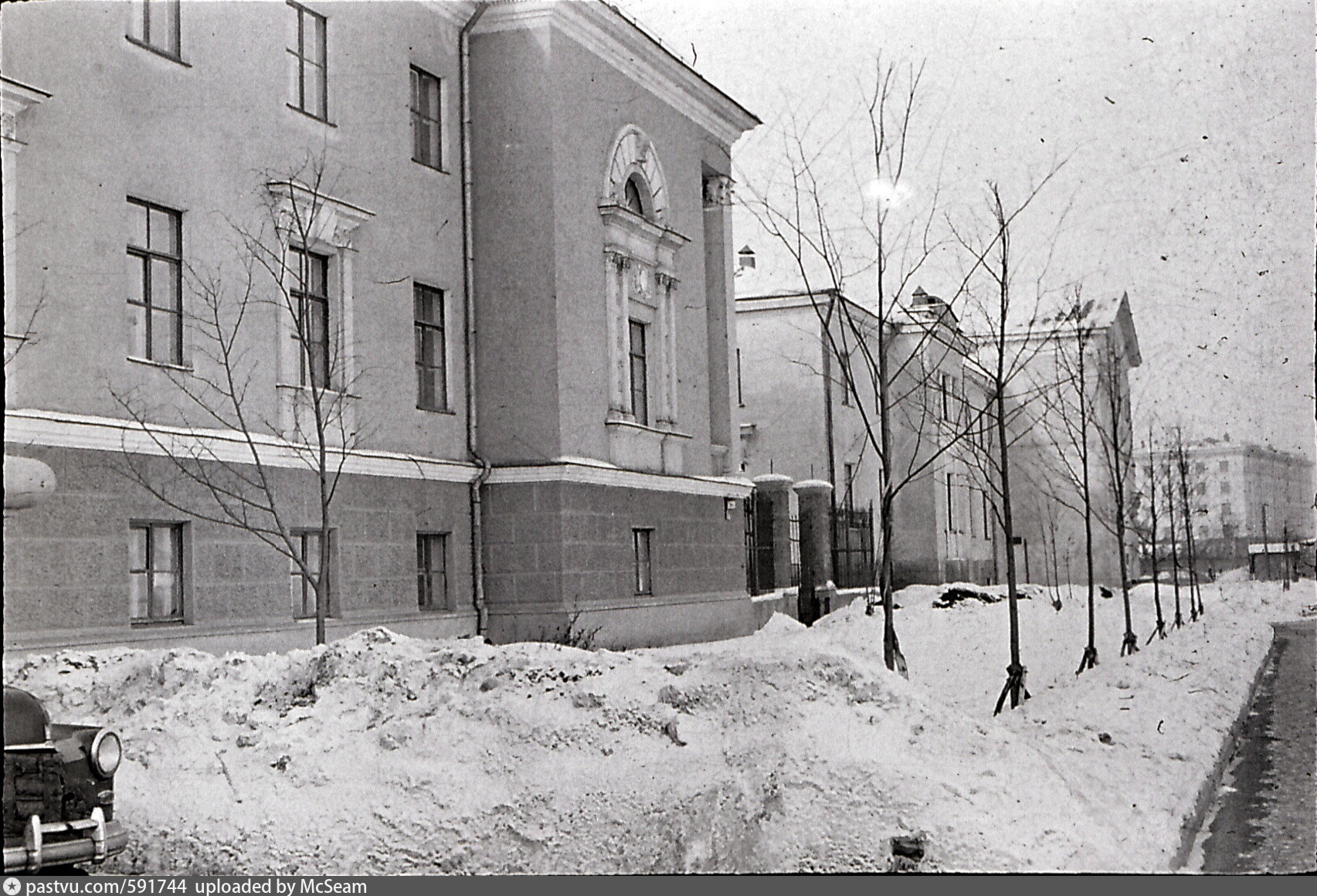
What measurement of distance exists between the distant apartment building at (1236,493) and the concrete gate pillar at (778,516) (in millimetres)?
3098

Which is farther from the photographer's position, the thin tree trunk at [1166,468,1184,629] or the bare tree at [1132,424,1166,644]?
the thin tree trunk at [1166,468,1184,629]

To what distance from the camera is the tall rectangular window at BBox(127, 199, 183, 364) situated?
9.48 m

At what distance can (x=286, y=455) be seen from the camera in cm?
1055

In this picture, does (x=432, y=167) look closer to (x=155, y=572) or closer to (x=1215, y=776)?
(x=155, y=572)

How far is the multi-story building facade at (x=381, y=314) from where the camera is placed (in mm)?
8992

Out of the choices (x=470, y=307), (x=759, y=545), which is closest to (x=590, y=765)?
(x=759, y=545)

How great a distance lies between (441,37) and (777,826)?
26.9 feet

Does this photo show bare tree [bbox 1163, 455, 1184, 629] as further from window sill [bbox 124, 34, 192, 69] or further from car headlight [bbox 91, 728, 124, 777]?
car headlight [bbox 91, 728, 124, 777]

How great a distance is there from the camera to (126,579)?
921 centimetres

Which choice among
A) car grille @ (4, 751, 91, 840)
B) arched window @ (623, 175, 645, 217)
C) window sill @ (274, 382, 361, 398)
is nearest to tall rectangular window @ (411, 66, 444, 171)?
arched window @ (623, 175, 645, 217)

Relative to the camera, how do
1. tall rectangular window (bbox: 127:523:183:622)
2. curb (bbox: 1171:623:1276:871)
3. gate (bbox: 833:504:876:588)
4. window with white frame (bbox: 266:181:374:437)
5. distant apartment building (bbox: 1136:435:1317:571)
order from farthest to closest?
gate (bbox: 833:504:876:588) → window with white frame (bbox: 266:181:374:437) → tall rectangular window (bbox: 127:523:183:622) → distant apartment building (bbox: 1136:435:1317:571) → curb (bbox: 1171:623:1276:871)

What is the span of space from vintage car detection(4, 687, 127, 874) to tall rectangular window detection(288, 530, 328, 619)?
455cm

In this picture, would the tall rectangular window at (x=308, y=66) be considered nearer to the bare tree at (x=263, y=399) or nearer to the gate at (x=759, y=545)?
the bare tree at (x=263, y=399)

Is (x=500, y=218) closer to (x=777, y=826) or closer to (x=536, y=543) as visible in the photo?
(x=536, y=543)
